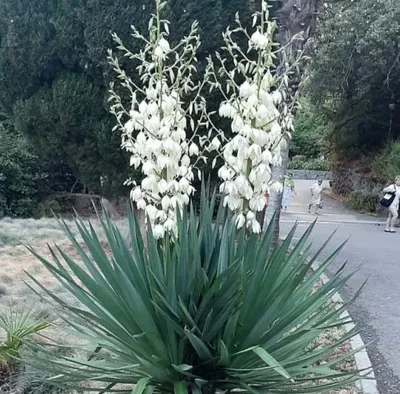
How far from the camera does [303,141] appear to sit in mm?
32906

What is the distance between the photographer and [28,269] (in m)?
6.36

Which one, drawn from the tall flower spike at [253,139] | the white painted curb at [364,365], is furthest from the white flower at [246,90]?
the white painted curb at [364,365]

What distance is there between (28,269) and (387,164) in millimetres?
14015

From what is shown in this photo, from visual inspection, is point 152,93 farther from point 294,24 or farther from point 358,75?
point 358,75

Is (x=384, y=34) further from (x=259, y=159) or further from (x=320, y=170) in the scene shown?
(x=320, y=170)

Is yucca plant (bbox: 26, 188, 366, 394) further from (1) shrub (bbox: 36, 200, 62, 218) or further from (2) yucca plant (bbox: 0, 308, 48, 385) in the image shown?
(1) shrub (bbox: 36, 200, 62, 218)

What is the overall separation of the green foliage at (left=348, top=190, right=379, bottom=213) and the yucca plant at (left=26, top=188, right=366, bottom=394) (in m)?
15.5

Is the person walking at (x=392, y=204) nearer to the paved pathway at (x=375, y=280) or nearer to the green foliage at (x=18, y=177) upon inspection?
the paved pathway at (x=375, y=280)

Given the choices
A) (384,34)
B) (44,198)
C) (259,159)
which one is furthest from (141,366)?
(384,34)

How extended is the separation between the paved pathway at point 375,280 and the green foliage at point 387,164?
1.64m

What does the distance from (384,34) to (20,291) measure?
40.8ft

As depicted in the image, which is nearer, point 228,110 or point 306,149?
point 228,110

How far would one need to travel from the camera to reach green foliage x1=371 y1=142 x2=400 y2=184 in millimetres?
16891

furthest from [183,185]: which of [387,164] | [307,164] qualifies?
[307,164]
